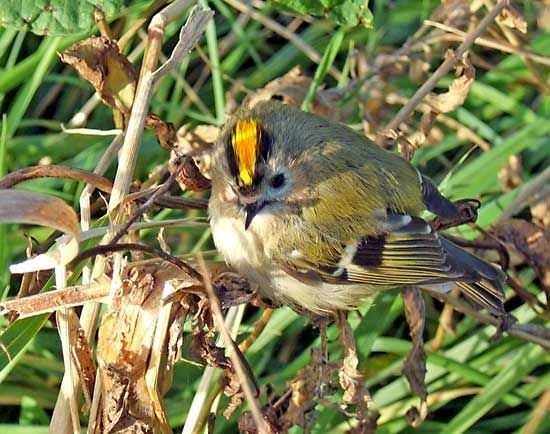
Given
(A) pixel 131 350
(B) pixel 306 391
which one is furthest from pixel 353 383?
(A) pixel 131 350

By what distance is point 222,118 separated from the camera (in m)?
2.56

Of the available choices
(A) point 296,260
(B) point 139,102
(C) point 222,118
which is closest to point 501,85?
(C) point 222,118

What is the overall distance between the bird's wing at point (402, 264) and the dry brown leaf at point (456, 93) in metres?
0.32

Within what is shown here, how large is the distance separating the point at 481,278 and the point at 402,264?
0.20 m

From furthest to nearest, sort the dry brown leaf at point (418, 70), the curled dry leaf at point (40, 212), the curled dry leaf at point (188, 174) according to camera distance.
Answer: the dry brown leaf at point (418, 70)
the curled dry leaf at point (188, 174)
the curled dry leaf at point (40, 212)

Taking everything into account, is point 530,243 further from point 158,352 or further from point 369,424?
point 158,352

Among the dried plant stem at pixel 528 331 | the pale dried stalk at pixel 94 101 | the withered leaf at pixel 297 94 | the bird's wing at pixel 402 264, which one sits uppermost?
the withered leaf at pixel 297 94

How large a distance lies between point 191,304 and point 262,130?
469 millimetres

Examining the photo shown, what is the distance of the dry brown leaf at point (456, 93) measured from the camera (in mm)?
2141

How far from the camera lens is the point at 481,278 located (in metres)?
2.06

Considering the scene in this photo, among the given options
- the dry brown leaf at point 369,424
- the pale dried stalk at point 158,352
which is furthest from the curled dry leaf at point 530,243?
the pale dried stalk at point 158,352

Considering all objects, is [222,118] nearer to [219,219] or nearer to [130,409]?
[219,219]

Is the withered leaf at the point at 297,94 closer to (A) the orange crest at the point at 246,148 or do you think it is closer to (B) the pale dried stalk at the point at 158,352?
(A) the orange crest at the point at 246,148

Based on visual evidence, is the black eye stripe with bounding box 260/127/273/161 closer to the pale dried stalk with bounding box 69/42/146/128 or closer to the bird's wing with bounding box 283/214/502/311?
the bird's wing with bounding box 283/214/502/311
